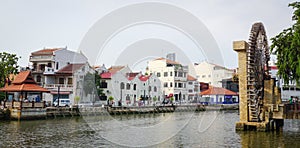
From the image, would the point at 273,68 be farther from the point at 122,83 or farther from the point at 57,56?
the point at 57,56

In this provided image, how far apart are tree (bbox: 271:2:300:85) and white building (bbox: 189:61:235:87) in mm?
62197

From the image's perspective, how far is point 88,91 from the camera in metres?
53.0

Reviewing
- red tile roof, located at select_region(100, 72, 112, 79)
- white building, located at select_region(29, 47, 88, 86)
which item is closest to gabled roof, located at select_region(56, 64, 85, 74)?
white building, located at select_region(29, 47, 88, 86)

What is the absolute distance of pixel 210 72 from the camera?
92.7 m

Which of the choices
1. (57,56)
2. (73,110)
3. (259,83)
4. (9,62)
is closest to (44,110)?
(73,110)

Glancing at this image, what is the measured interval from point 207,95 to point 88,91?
33328 millimetres

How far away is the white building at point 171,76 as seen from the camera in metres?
73.2

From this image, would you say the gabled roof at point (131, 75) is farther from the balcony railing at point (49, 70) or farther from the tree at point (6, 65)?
the tree at point (6, 65)

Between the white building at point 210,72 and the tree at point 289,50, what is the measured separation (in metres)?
62.2

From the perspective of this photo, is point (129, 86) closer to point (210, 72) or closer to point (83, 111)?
point (83, 111)

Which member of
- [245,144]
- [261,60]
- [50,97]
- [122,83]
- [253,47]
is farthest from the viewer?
[122,83]

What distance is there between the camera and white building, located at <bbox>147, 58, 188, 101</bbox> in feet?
240

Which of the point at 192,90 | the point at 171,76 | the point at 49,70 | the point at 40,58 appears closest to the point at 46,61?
the point at 40,58

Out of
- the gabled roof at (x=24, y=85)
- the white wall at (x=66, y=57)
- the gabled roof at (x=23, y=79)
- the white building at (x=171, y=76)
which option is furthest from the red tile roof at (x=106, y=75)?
the gabled roof at (x=23, y=79)
